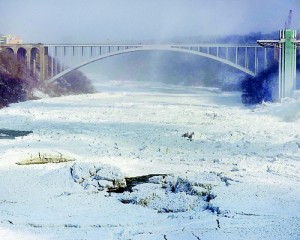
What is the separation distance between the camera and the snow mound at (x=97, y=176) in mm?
14336

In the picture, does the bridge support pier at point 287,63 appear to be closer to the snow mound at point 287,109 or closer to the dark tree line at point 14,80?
the snow mound at point 287,109

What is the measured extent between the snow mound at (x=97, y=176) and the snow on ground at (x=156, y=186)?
0.03 m

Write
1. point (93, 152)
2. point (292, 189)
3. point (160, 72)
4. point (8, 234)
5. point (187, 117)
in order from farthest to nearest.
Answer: point (160, 72) < point (187, 117) < point (93, 152) < point (292, 189) < point (8, 234)

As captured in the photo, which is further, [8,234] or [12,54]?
[12,54]

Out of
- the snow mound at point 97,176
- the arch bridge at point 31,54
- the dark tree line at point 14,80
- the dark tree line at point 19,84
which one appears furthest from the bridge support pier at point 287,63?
the arch bridge at point 31,54

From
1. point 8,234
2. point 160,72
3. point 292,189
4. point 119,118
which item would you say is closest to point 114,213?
point 8,234

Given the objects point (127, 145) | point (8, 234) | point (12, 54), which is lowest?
point (8, 234)

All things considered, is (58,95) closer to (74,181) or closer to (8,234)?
(74,181)

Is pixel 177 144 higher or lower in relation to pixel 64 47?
lower

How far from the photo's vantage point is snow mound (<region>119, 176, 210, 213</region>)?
12281 mm

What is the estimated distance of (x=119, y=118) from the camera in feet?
111

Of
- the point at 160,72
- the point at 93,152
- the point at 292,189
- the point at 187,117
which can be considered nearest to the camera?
the point at 292,189

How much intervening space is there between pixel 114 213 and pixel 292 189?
5118mm

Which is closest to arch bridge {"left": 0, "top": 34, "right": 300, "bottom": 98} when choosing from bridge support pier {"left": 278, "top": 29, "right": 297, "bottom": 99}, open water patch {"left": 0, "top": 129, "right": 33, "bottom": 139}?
bridge support pier {"left": 278, "top": 29, "right": 297, "bottom": 99}
